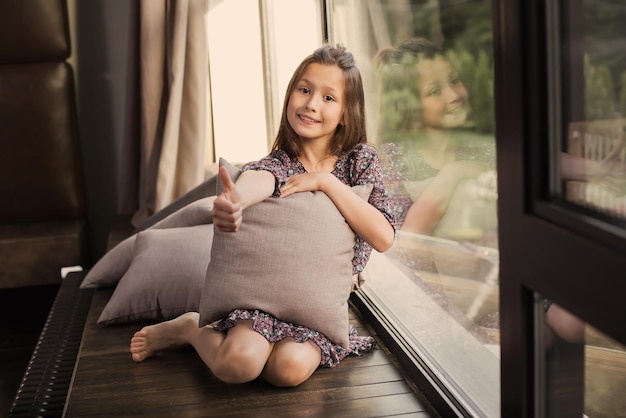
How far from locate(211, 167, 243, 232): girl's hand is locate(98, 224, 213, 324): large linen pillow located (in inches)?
20.9

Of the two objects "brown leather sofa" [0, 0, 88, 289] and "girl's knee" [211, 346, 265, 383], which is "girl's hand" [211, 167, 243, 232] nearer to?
"girl's knee" [211, 346, 265, 383]

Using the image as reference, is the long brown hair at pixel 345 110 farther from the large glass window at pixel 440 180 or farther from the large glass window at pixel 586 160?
the large glass window at pixel 586 160

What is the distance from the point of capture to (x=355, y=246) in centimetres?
205

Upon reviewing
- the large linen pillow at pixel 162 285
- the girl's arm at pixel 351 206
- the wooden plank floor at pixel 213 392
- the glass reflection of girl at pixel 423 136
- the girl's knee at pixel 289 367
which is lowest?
the wooden plank floor at pixel 213 392

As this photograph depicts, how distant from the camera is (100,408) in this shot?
1789 mm

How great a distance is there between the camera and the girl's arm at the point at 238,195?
1771 millimetres

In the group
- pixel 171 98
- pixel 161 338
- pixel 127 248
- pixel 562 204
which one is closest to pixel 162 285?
pixel 161 338

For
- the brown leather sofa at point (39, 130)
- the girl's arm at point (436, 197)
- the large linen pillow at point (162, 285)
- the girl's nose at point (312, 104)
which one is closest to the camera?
the girl's arm at point (436, 197)

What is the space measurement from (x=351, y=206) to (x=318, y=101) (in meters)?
0.30


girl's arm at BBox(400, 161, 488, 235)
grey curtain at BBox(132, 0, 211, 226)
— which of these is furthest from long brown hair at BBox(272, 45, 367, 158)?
grey curtain at BBox(132, 0, 211, 226)

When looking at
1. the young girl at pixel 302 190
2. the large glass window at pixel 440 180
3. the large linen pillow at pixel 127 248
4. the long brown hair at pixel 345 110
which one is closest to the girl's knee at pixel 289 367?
the young girl at pixel 302 190

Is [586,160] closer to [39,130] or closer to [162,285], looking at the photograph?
[162,285]

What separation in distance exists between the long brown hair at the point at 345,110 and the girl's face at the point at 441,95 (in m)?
0.19

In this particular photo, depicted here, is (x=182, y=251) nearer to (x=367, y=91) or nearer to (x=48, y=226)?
(x=367, y=91)
